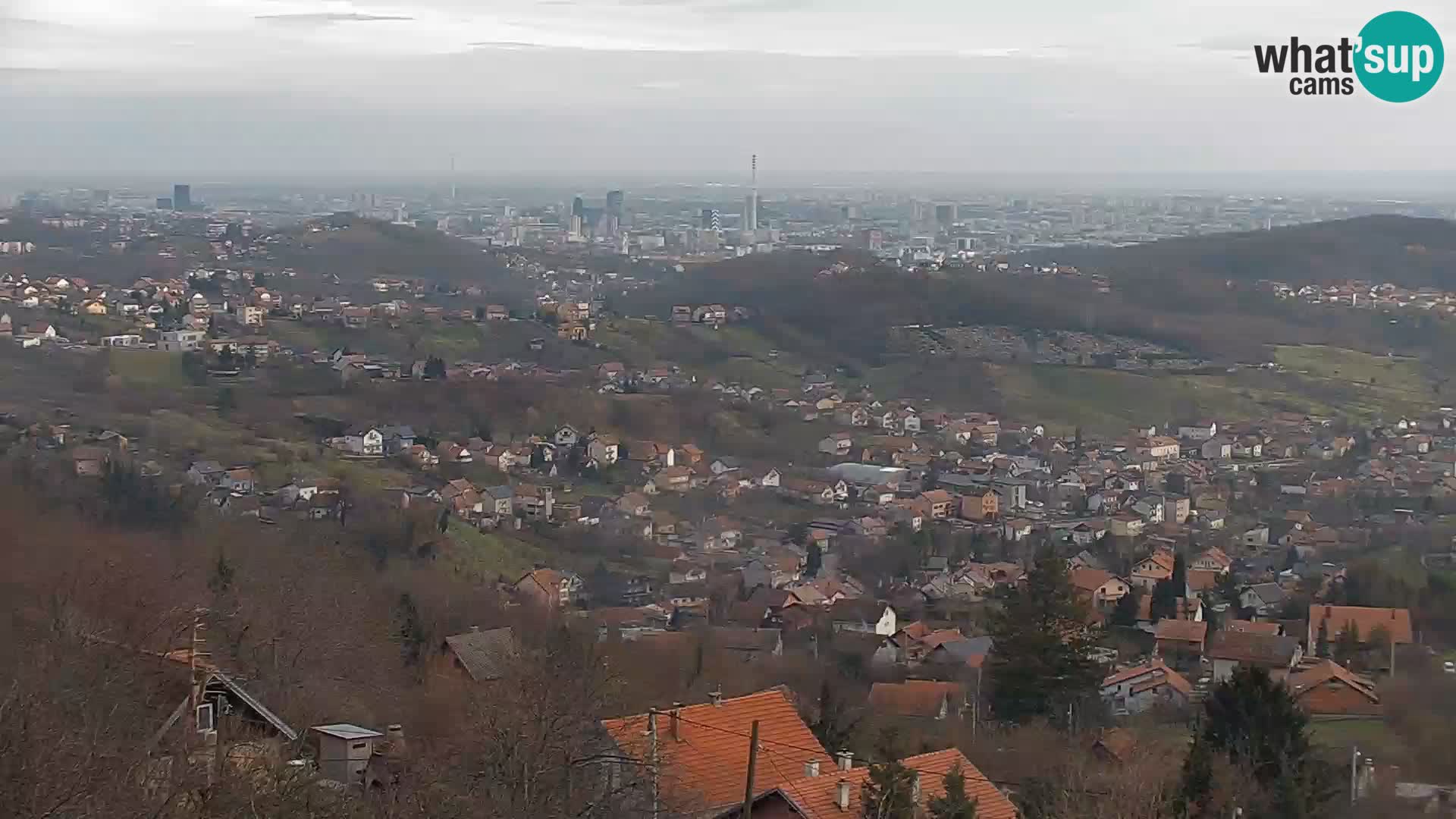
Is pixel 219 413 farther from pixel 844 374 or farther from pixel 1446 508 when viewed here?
pixel 1446 508

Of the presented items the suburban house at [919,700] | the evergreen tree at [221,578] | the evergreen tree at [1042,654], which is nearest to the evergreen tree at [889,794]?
the evergreen tree at [221,578]

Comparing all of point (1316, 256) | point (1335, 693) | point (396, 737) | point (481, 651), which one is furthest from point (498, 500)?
point (1316, 256)

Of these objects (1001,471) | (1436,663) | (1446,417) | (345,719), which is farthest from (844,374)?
Result: (345,719)

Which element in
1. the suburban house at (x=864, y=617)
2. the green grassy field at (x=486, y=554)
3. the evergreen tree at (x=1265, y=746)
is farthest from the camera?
the green grassy field at (x=486, y=554)

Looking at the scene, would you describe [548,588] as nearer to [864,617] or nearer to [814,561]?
[864,617]

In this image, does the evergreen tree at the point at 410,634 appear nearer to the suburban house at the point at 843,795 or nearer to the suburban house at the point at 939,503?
the suburban house at the point at 843,795

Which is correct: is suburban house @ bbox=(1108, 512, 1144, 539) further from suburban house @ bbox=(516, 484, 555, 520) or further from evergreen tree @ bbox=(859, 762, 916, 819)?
evergreen tree @ bbox=(859, 762, 916, 819)

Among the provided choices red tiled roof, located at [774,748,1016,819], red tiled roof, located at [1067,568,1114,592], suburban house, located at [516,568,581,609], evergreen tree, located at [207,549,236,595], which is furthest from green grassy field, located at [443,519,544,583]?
red tiled roof, located at [774,748,1016,819]
